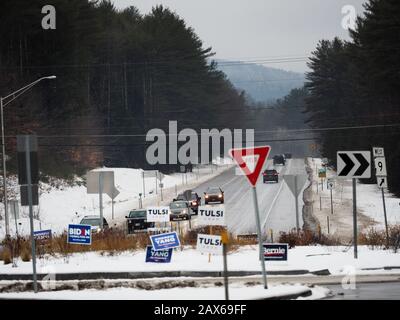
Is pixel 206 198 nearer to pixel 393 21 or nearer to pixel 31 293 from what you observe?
pixel 393 21

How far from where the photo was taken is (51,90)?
7650 cm

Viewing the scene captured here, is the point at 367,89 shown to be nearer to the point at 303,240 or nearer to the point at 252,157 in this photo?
the point at 303,240

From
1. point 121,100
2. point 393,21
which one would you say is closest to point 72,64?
point 121,100

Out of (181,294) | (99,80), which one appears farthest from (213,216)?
(99,80)

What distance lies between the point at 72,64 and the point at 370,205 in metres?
35.5

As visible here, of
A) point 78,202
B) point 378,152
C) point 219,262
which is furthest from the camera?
point 78,202

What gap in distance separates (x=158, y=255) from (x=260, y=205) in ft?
121

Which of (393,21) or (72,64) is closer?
(393,21)

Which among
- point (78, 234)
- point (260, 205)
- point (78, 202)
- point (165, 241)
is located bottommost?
point (260, 205)

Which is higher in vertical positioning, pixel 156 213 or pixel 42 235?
pixel 156 213

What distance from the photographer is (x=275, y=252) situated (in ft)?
66.6

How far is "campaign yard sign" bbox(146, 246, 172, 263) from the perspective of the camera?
20.7m

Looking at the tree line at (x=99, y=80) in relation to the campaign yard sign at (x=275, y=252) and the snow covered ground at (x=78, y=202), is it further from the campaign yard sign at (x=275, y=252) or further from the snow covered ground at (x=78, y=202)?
the campaign yard sign at (x=275, y=252)
